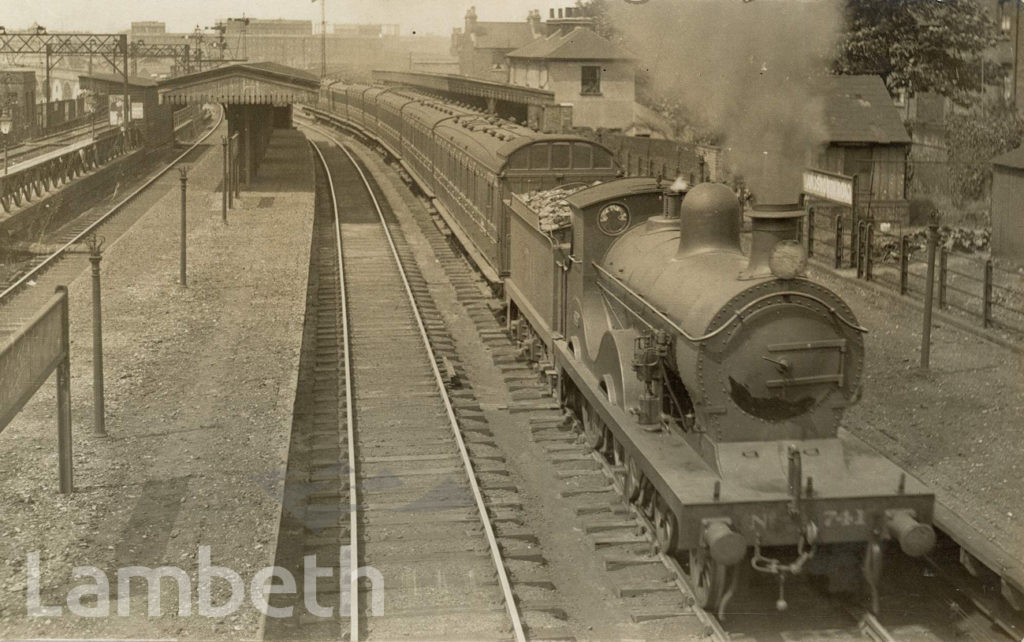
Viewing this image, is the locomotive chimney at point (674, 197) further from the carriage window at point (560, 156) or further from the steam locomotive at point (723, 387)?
the carriage window at point (560, 156)

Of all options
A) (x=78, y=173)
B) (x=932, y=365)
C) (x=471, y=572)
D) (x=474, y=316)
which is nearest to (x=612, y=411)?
(x=471, y=572)

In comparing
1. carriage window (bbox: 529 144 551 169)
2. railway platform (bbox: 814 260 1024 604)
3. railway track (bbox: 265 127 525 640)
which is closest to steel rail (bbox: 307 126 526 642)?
railway track (bbox: 265 127 525 640)

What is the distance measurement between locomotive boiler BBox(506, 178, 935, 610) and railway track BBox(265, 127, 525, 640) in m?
1.54

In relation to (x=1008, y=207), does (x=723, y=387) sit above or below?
below

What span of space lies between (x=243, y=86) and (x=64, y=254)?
11.2 m

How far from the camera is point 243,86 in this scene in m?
33.3

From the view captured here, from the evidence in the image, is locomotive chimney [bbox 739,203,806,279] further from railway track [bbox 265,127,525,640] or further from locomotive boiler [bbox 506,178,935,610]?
railway track [bbox 265,127,525,640]

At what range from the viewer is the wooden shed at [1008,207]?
22.2 meters

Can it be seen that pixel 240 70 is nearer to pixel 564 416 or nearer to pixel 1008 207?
pixel 1008 207

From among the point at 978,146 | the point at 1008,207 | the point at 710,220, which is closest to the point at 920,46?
the point at 978,146

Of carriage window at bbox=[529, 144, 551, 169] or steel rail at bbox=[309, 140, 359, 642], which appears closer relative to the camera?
steel rail at bbox=[309, 140, 359, 642]

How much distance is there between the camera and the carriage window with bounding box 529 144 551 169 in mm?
17922

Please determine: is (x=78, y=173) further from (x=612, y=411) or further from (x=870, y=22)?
(x=612, y=411)

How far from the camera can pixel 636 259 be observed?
10906mm
